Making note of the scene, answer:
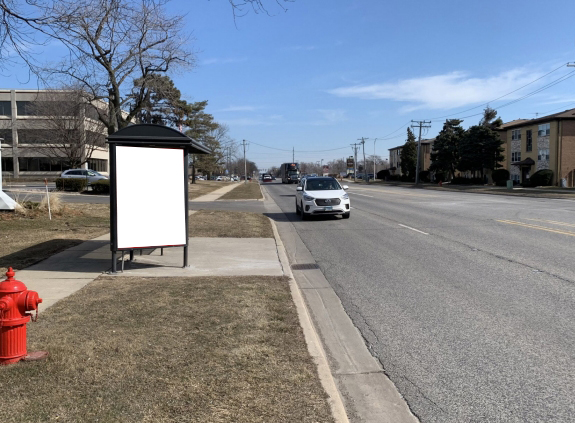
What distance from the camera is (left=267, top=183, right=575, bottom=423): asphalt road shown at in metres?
3.97

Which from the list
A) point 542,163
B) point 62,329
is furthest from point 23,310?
point 542,163

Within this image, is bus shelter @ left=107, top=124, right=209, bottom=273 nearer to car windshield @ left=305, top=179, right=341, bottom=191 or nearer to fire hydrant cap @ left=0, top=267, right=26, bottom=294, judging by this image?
fire hydrant cap @ left=0, top=267, right=26, bottom=294

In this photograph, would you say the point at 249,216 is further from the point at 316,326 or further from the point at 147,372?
the point at 147,372

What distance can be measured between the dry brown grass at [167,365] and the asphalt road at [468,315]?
0.99 m

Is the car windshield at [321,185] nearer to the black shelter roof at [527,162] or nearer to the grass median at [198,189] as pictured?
the grass median at [198,189]

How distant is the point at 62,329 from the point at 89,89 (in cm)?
2638

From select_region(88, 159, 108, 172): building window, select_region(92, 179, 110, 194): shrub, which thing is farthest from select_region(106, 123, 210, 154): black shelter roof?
select_region(88, 159, 108, 172): building window

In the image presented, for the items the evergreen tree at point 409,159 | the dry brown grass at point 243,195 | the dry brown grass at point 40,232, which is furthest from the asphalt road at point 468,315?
the evergreen tree at point 409,159

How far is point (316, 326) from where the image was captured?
19.5 ft

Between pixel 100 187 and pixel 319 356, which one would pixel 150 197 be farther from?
pixel 100 187

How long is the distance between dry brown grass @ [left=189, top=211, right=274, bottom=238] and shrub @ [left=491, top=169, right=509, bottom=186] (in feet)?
164

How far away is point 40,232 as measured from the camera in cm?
1308

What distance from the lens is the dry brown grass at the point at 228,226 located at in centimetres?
1366

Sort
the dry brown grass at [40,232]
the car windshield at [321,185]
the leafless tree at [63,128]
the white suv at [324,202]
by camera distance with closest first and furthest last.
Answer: the dry brown grass at [40,232] < the white suv at [324,202] < the car windshield at [321,185] < the leafless tree at [63,128]
